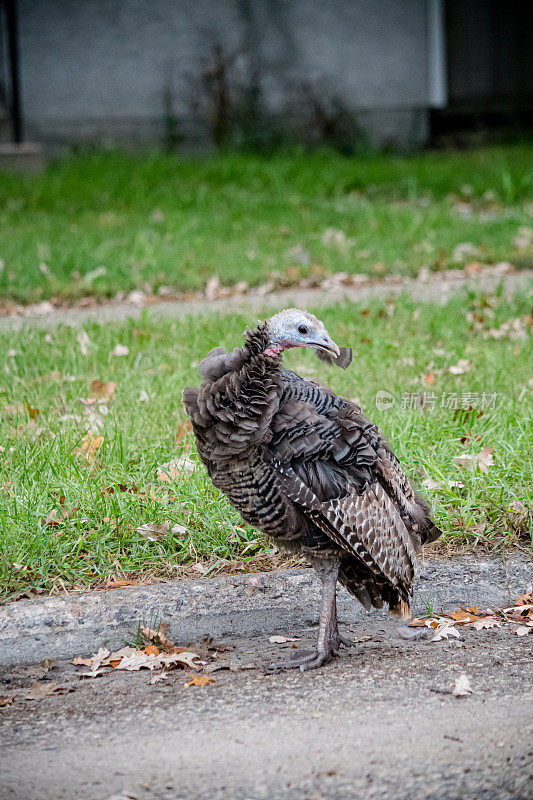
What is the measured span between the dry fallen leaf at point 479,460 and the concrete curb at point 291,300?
2.76 m

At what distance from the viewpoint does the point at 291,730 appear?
9.51 feet

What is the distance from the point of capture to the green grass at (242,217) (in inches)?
331

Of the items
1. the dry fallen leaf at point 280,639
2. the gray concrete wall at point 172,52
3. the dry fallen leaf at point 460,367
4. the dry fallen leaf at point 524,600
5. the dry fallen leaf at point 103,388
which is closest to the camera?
the dry fallen leaf at point 280,639

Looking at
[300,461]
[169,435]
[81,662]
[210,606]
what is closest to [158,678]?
[81,662]

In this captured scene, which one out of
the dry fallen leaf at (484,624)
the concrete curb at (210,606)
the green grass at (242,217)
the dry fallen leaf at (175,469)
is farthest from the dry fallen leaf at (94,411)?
the green grass at (242,217)

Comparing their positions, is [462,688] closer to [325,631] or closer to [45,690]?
[325,631]

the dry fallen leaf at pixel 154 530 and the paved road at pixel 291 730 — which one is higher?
the dry fallen leaf at pixel 154 530

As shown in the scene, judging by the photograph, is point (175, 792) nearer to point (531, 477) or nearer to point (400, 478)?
point (400, 478)

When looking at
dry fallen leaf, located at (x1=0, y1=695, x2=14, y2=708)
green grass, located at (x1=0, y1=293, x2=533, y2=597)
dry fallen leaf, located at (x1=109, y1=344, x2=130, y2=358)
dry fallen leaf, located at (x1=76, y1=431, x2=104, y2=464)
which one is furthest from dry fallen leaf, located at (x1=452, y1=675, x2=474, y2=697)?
dry fallen leaf, located at (x1=109, y1=344, x2=130, y2=358)

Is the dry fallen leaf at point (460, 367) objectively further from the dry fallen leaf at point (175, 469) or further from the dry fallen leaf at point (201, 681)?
the dry fallen leaf at point (201, 681)

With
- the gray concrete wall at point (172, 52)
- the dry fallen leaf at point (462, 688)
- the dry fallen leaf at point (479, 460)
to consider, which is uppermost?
the gray concrete wall at point (172, 52)

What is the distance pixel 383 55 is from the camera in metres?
15.4

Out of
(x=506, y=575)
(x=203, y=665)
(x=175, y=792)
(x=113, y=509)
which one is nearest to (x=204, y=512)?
(x=113, y=509)

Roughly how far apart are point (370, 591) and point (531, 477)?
114cm
